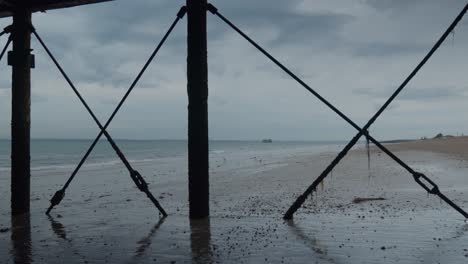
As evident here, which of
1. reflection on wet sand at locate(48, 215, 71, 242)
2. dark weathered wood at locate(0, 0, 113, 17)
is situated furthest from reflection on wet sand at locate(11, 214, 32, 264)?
dark weathered wood at locate(0, 0, 113, 17)

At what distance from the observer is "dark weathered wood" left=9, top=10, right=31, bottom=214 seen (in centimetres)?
885

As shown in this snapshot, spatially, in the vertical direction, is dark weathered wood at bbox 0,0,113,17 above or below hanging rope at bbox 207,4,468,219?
above

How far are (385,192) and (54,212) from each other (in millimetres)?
8100

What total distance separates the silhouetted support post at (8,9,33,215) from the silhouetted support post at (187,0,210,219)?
363cm

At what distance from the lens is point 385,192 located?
11609mm

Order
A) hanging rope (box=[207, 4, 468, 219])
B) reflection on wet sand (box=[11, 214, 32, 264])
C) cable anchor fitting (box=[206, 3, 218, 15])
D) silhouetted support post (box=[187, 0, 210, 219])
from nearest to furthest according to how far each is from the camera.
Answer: reflection on wet sand (box=[11, 214, 32, 264])
hanging rope (box=[207, 4, 468, 219])
silhouetted support post (box=[187, 0, 210, 219])
cable anchor fitting (box=[206, 3, 218, 15])

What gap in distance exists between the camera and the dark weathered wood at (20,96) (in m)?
8.85

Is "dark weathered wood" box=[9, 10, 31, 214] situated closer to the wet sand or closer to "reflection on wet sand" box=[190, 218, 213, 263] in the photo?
the wet sand

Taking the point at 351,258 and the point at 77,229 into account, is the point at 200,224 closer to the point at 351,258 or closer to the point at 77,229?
the point at 77,229

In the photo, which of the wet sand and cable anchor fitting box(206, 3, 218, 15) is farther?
cable anchor fitting box(206, 3, 218, 15)

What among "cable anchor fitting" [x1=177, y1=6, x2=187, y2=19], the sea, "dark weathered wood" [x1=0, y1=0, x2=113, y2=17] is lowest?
the sea

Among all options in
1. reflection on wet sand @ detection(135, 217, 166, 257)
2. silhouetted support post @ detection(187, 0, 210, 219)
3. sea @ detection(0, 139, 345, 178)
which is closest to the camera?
reflection on wet sand @ detection(135, 217, 166, 257)

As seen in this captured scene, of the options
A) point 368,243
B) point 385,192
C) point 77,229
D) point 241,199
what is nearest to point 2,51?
point 77,229

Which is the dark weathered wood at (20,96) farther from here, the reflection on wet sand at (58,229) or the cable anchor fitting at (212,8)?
the cable anchor fitting at (212,8)
